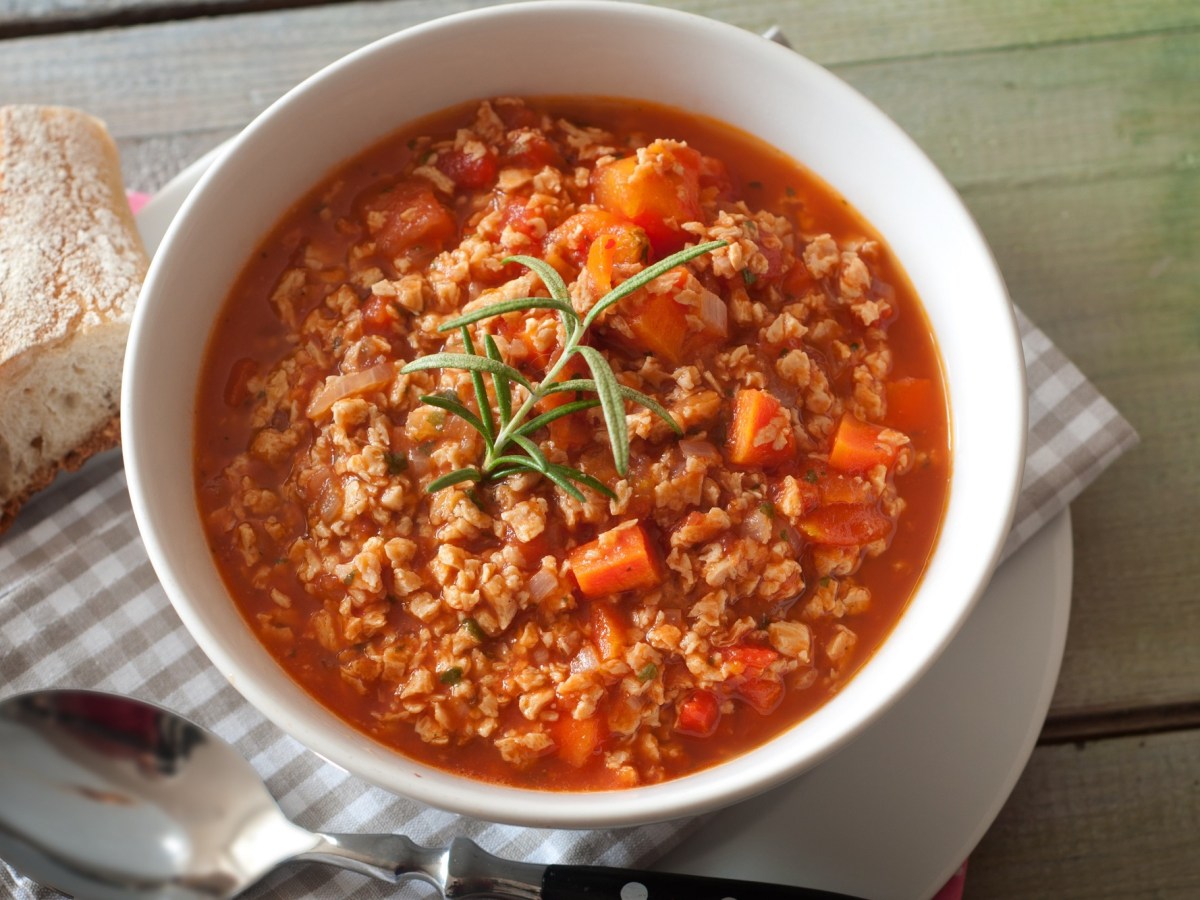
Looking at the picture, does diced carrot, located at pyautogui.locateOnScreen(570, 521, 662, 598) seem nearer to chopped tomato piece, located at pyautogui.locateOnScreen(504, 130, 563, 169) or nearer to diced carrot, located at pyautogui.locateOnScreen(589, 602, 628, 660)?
diced carrot, located at pyautogui.locateOnScreen(589, 602, 628, 660)

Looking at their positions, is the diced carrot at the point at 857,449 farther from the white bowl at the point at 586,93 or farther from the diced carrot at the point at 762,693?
the diced carrot at the point at 762,693

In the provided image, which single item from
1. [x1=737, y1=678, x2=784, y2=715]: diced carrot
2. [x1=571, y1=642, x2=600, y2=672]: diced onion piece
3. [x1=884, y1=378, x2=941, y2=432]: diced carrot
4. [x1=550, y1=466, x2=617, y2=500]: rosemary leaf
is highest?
[x1=550, y1=466, x2=617, y2=500]: rosemary leaf

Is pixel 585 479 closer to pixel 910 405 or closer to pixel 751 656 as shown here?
pixel 751 656

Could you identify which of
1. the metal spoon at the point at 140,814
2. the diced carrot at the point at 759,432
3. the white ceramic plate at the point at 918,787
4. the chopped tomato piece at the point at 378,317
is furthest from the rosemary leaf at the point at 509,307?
the white ceramic plate at the point at 918,787

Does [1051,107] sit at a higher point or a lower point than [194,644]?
higher

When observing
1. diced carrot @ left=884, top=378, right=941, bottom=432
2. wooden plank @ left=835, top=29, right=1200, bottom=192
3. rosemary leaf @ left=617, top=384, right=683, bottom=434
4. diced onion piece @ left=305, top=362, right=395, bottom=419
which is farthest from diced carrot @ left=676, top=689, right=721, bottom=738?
wooden plank @ left=835, top=29, right=1200, bottom=192

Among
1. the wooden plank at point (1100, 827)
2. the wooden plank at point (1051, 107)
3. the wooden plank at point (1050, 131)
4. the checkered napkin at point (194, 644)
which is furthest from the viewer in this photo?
the wooden plank at point (1051, 107)

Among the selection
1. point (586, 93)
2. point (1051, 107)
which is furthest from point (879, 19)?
point (586, 93)
